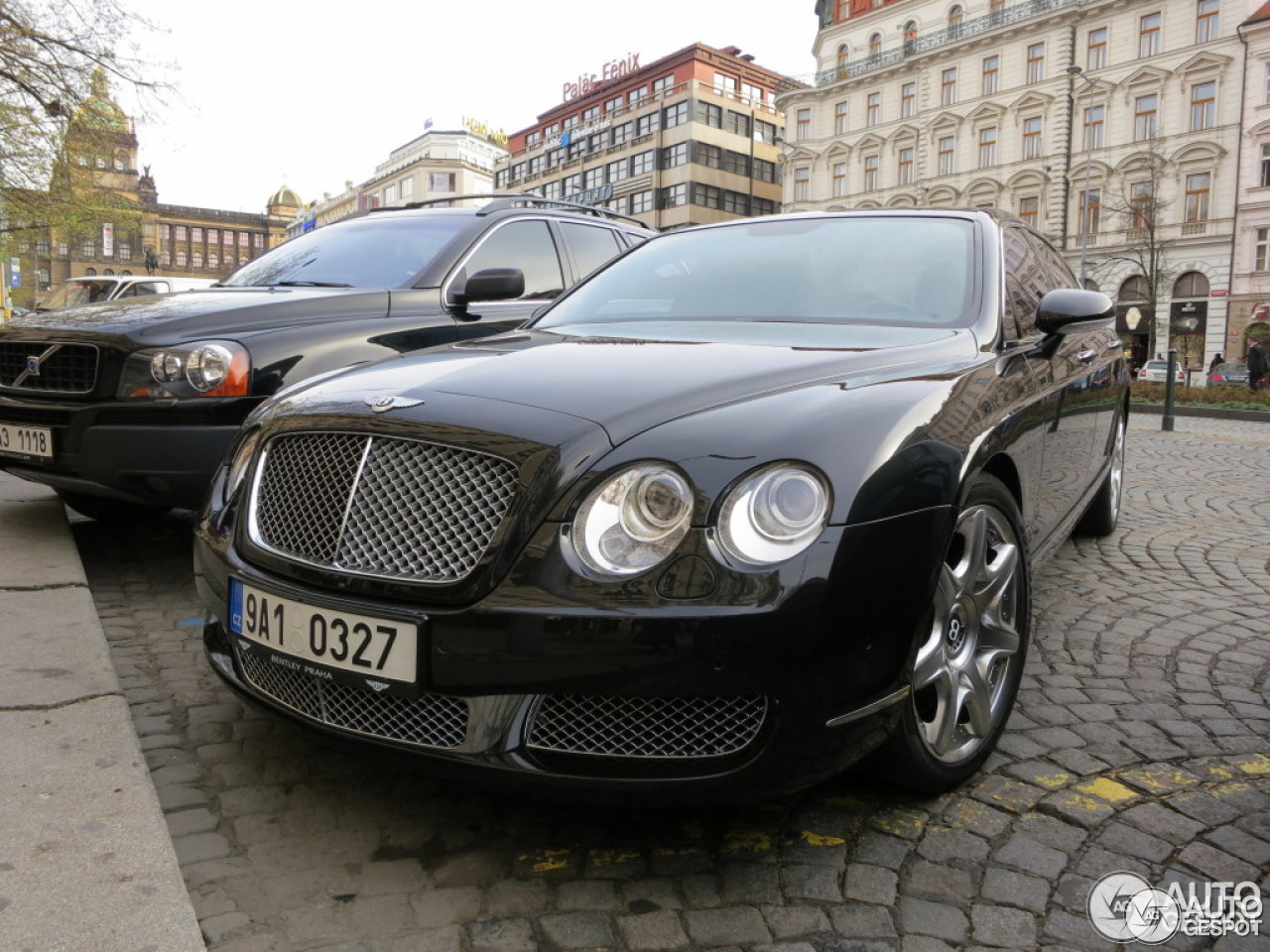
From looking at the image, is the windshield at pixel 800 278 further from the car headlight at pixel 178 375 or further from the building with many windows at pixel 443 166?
the building with many windows at pixel 443 166

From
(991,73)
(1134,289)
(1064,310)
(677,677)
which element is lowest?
(677,677)

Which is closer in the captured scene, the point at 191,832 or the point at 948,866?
the point at 948,866

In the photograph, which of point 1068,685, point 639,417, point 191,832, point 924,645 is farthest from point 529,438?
point 1068,685

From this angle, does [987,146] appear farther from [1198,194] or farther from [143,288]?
[143,288]

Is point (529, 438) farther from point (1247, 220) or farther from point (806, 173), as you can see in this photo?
point (806, 173)

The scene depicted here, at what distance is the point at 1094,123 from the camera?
44375 millimetres

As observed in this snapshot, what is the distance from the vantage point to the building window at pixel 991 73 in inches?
1881

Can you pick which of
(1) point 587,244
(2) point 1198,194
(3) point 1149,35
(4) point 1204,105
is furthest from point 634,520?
(3) point 1149,35

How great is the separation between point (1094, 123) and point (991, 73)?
5.96 metres

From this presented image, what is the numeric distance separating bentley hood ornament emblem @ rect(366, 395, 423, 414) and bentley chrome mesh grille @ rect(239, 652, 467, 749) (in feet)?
1.92

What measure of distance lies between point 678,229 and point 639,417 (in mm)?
2240

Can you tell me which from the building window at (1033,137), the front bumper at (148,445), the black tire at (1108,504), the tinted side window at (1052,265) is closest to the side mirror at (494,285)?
the front bumper at (148,445)

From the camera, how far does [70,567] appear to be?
405cm

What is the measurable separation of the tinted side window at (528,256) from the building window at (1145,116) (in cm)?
4484
